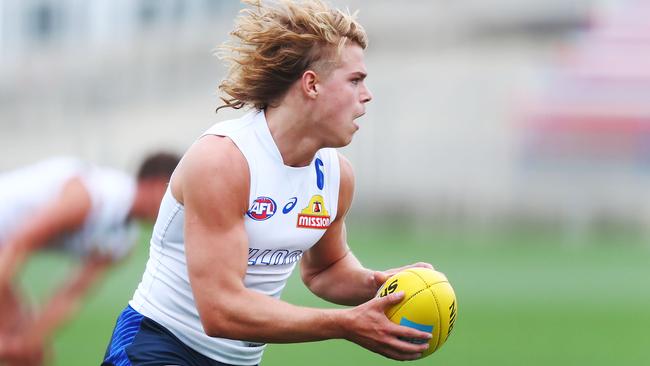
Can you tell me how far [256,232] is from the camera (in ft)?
14.8

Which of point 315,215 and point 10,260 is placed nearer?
point 315,215

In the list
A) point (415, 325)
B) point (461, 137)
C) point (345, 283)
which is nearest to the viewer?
point (415, 325)

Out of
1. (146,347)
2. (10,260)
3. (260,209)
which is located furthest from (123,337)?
(10,260)

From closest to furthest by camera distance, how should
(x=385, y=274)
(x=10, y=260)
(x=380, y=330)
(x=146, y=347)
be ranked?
(x=380, y=330)
(x=146, y=347)
(x=385, y=274)
(x=10, y=260)

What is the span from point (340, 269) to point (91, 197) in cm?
239

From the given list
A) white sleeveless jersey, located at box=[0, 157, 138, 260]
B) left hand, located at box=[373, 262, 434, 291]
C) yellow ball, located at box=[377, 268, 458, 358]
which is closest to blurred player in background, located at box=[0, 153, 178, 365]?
white sleeveless jersey, located at box=[0, 157, 138, 260]

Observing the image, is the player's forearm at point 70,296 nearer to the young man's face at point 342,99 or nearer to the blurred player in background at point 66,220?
the blurred player in background at point 66,220

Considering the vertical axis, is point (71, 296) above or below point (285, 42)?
below

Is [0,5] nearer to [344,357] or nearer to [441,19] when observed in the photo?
[441,19]

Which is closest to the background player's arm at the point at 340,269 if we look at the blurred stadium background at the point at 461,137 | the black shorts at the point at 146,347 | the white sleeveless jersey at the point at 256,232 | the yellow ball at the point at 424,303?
the white sleeveless jersey at the point at 256,232

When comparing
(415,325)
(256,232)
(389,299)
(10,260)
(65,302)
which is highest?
(256,232)

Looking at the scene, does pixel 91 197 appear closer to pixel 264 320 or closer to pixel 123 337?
pixel 123 337

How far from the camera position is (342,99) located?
4.57 metres

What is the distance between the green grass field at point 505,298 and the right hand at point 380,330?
477 centimetres
